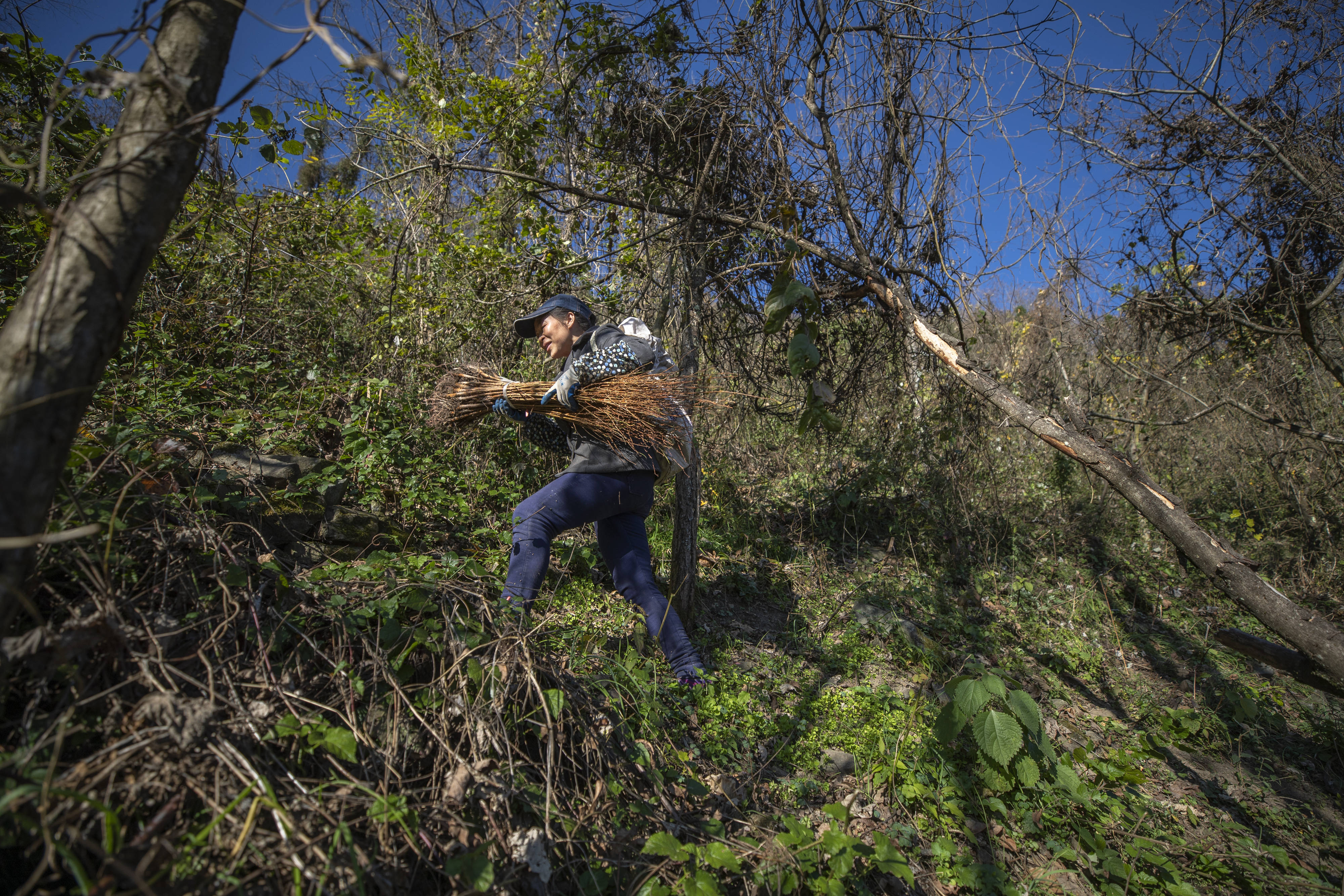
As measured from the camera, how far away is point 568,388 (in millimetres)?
2908

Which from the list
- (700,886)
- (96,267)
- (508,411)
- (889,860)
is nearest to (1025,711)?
(889,860)

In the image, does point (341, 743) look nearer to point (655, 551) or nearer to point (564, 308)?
point (564, 308)

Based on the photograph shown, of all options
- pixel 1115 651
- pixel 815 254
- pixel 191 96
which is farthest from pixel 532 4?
pixel 1115 651

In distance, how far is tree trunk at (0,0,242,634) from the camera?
1.10 meters

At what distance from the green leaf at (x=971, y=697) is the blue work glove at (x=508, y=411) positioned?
7.94ft

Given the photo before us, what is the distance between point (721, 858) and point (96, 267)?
2.04 m

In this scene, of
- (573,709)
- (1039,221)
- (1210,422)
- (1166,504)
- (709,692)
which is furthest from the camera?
(1210,422)

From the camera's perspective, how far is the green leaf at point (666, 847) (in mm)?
1677

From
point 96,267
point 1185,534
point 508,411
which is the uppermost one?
point 508,411

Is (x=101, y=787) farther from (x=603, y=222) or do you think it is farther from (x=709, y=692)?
(x=603, y=222)

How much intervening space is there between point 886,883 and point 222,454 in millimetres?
3478

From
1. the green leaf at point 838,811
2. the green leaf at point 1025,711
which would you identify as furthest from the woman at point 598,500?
the green leaf at point 1025,711

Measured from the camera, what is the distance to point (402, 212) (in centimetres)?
484

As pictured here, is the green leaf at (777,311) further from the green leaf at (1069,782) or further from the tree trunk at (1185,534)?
the green leaf at (1069,782)
